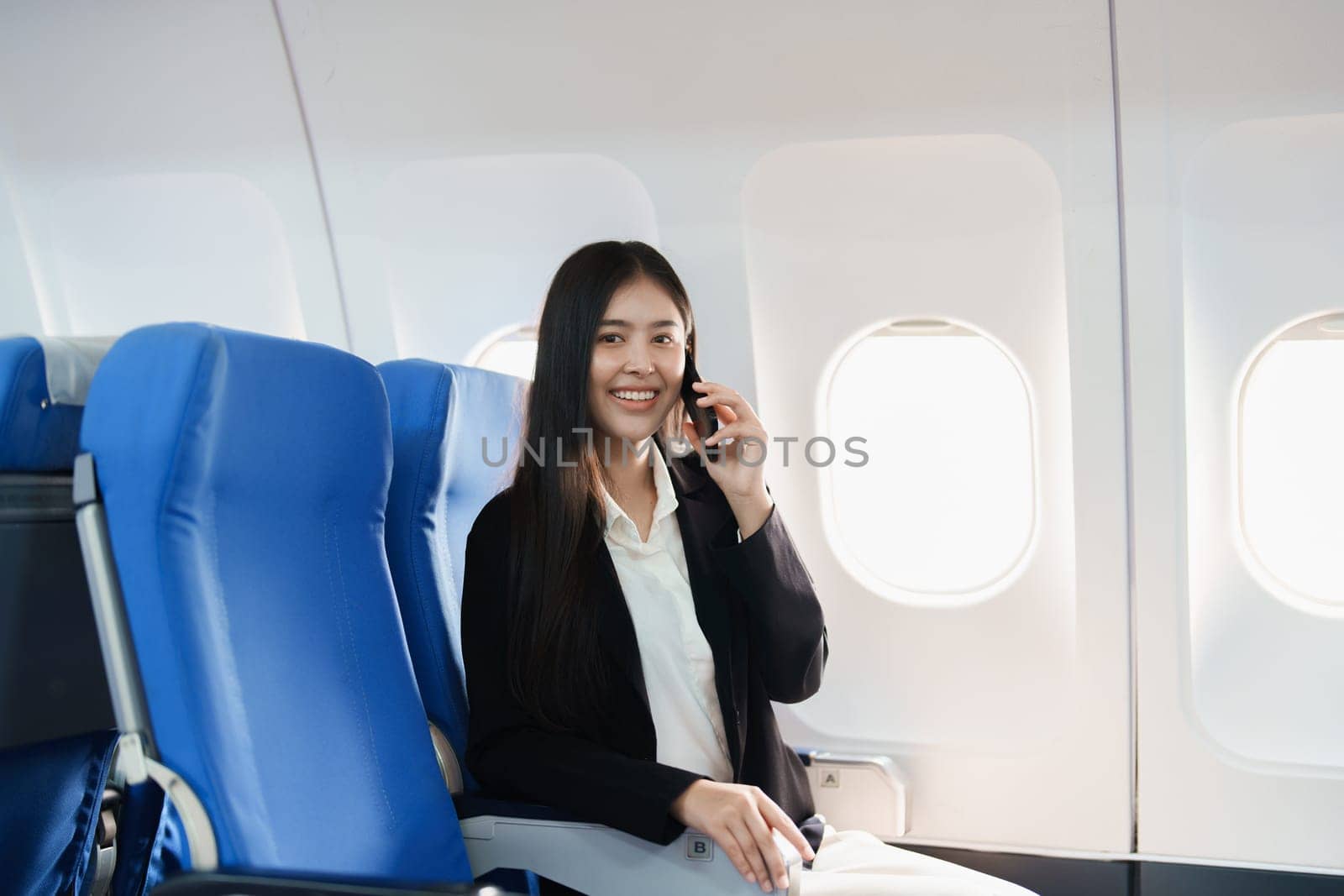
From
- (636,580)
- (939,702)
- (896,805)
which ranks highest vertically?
(636,580)

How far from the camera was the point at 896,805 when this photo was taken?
9.69 ft

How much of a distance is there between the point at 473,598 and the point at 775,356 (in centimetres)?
133

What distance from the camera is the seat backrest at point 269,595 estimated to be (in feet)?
4.52

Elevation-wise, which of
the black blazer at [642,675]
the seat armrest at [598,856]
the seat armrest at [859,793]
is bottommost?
the seat armrest at [859,793]

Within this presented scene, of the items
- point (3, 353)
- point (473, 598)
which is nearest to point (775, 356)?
point (473, 598)

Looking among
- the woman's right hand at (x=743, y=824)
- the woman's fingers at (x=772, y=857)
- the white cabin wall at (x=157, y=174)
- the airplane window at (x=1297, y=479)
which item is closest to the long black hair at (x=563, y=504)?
the woman's right hand at (x=743, y=824)

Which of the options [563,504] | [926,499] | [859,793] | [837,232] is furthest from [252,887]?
[926,499]

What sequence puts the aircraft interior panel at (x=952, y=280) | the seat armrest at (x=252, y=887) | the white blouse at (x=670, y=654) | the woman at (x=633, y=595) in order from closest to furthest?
the seat armrest at (x=252, y=887)
the woman at (x=633, y=595)
the white blouse at (x=670, y=654)
the aircraft interior panel at (x=952, y=280)

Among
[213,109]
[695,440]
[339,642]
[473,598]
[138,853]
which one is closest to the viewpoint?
[138,853]

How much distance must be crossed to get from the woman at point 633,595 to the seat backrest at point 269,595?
7.5 inches

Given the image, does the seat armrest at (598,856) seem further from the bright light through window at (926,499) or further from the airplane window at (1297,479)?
the airplane window at (1297,479)

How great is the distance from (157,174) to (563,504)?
85.6 inches

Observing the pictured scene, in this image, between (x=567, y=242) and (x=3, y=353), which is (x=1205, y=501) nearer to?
(x=567, y=242)

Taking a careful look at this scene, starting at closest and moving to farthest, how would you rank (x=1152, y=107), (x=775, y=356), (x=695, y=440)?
(x=695, y=440)
(x=1152, y=107)
(x=775, y=356)
